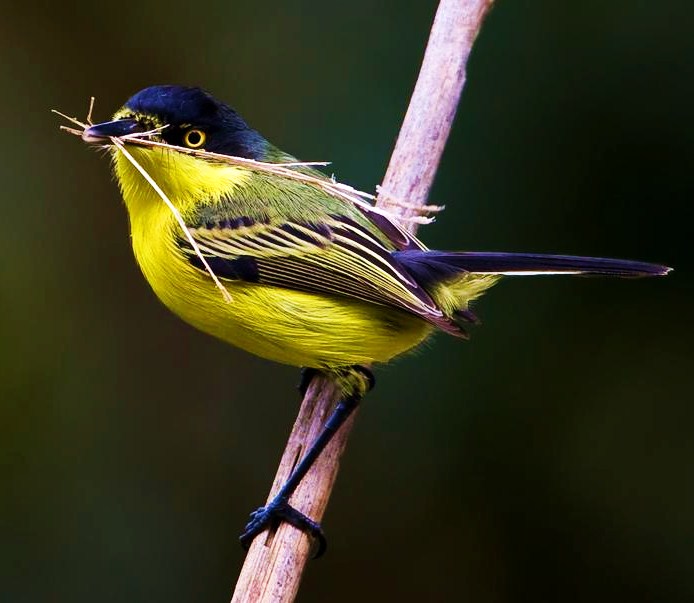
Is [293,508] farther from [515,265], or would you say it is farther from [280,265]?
[515,265]

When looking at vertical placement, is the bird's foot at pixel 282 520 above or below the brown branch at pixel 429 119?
below

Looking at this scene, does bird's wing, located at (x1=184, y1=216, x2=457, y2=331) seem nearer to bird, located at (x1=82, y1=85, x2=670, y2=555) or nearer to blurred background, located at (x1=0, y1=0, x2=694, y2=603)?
bird, located at (x1=82, y1=85, x2=670, y2=555)

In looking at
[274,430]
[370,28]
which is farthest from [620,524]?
[370,28]

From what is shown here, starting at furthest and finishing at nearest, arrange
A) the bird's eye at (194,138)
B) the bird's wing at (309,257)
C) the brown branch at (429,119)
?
the brown branch at (429,119)
the bird's eye at (194,138)
the bird's wing at (309,257)

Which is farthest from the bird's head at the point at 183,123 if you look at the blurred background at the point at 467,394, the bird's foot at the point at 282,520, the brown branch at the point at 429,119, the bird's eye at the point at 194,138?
the bird's foot at the point at 282,520

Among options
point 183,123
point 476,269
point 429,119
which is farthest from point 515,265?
point 183,123

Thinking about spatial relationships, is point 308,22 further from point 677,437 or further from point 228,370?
point 677,437

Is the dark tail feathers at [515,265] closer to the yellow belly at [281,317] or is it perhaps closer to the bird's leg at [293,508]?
the yellow belly at [281,317]

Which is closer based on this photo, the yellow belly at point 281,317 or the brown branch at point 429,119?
the yellow belly at point 281,317
